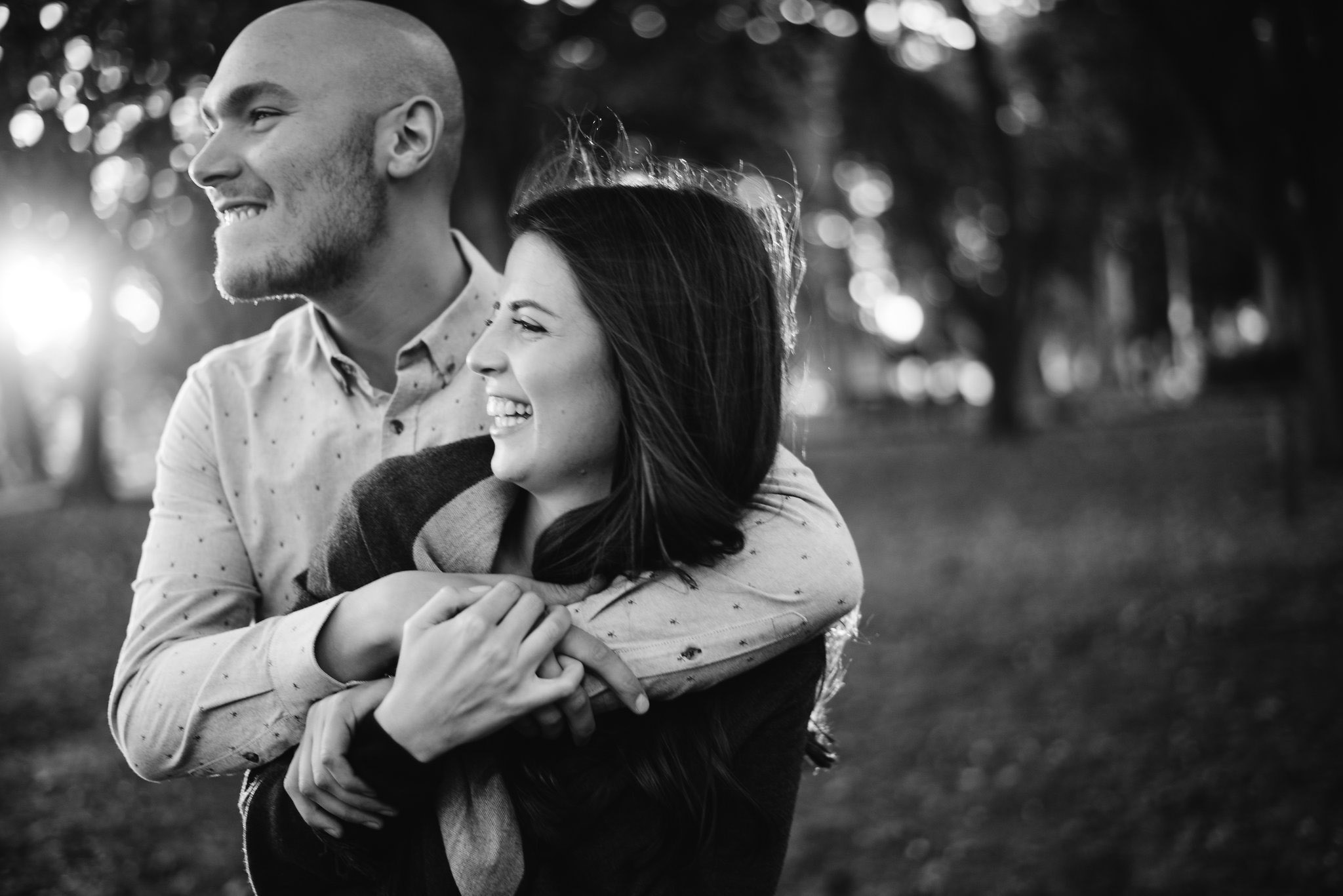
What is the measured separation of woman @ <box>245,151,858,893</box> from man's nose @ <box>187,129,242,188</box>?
30.8 inches

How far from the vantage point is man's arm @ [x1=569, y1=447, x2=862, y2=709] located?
6.66ft

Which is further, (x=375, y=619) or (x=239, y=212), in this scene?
(x=239, y=212)

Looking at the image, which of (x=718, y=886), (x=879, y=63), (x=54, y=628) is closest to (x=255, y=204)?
(x=718, y=886)

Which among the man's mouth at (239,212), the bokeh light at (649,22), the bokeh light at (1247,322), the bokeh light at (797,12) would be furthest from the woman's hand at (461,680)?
the bokeh light at (1247,322)

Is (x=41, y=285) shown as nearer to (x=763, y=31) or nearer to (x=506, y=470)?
(x=506, y=470)

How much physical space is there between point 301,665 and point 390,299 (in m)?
1.02

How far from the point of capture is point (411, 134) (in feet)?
8.79

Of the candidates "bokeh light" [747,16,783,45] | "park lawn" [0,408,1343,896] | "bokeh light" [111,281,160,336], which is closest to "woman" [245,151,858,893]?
"park lawn" [0,408,1343,896]

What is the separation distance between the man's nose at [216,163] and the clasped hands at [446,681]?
114 centimetres

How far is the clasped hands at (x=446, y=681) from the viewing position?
6.14 ft

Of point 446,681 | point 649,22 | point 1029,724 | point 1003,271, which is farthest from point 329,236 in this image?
point 1003,271

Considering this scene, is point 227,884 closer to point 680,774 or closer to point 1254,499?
point 680,774

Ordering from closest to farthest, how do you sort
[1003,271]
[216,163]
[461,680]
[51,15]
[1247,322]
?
[461,680] → [216,163] → [51,15] → [1003,271] → [1247,322]

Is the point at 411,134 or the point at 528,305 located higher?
the point at 411,134
